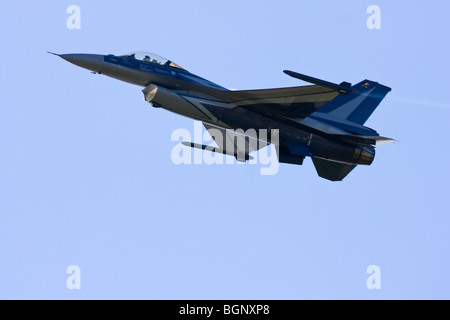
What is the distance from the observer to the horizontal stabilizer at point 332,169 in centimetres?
2270

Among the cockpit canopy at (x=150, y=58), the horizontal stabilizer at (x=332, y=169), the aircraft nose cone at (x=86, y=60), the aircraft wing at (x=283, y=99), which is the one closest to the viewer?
the aircraft nose cone at (x=86, y=60)

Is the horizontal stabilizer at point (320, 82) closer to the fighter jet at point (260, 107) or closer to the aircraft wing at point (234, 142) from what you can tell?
the fighter jet at point (260, 107)

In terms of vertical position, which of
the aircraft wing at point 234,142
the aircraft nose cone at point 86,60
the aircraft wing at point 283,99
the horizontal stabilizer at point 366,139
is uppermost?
the aircraft nose cone at point 86,60

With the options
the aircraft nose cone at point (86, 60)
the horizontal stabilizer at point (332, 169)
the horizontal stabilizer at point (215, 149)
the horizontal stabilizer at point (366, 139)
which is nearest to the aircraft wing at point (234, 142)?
the horizontal stabilizer at point (215, 149)

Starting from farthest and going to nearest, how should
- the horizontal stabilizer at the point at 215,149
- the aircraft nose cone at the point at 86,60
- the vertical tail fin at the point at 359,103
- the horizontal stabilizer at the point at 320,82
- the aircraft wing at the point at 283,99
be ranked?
the vertical tail fin at the point at 359,103 → the horizontal stabilizer at the point at 215,149 → the aircraft wing at the point at 283,99 → the aircraft nose cone at the point at 86,60 → the horizontal stabilizer at the point at 320,82

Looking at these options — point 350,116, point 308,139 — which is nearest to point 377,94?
point 350,116

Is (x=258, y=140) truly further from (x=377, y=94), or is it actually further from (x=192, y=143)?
(x=377, y=94)

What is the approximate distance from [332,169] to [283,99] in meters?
3.31

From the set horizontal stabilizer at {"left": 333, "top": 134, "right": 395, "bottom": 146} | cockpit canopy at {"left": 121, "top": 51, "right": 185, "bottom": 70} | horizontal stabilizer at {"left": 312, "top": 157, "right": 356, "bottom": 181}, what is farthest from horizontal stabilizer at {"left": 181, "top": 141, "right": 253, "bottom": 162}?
horizontal stabilizer at {"left": 333, "top": 134, "right": 395, "bottom": 146}

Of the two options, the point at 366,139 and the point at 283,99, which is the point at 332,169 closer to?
the point at 366,139

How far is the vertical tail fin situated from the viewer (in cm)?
2258

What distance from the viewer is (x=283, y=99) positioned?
20750mm

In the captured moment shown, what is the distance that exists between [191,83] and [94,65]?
274cm

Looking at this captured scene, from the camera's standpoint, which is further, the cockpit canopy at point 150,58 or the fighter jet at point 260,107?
the cockpit canopy at point 150,58
